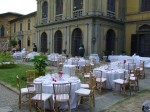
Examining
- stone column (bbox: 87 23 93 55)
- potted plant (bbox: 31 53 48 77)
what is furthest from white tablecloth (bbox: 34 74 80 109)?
stone column (bbox: 87 23 93 55)

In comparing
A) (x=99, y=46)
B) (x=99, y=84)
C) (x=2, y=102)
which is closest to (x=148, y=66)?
(x=99, y=46)

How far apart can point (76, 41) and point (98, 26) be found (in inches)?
141

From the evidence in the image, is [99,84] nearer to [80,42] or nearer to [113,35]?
[80,42]

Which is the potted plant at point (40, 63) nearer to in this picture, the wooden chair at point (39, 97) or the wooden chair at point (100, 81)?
the wooden chair at point (100, 81)

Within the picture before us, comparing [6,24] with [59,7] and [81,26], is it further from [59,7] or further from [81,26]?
[81,26]

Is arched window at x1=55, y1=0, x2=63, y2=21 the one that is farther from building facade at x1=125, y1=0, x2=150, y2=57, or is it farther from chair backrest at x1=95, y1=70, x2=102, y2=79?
chair backrest at x1=95, y1=70, x2=102, y2=79

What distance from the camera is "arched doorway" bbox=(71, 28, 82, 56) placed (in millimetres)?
24245

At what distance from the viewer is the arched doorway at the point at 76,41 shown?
79.5 feet

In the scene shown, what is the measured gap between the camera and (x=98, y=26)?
22.1 m

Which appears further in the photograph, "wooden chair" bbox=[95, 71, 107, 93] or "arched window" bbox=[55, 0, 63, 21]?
"arched window" bbox=[55, 0, 63, 21]

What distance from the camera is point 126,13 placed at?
26422 mm

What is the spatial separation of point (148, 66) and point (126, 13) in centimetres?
1107

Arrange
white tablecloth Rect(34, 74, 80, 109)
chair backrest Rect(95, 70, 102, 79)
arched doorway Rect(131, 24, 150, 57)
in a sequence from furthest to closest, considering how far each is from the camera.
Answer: arched doorway Rect(131, 24, 150, 57), chair backrest Rect(95, 70, 102, 79), white tablecloth Rect(34, 74, 80, 109)

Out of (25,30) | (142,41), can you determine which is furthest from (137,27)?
(25,30)
